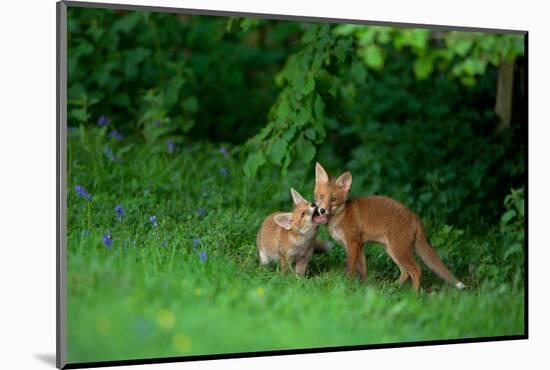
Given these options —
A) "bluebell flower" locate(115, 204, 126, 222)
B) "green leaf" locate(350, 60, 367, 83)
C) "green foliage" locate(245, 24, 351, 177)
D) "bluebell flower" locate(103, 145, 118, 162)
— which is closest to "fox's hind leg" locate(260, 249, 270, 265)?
"green foliage" locate(245, 24, 351, 177)

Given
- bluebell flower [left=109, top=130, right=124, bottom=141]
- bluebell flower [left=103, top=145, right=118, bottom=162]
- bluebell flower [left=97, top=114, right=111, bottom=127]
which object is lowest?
bluebell flower [left=103, top=145, right=118, bottom=162]

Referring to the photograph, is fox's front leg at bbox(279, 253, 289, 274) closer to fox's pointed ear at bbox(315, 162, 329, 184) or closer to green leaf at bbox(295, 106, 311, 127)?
fox's pointed ear at bbox(315, 162, 329, 184)

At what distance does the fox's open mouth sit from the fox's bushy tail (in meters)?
0.71

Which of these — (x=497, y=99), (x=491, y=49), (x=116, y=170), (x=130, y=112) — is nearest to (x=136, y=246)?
(x=116, y=170)

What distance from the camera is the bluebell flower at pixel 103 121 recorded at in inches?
361

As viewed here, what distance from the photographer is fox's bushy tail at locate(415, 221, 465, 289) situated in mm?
7012

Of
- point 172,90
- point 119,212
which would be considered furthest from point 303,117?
point 172,90

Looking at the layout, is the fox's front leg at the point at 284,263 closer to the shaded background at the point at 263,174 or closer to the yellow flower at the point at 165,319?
the shaded background at the point at 263,174

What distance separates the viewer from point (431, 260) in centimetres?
702

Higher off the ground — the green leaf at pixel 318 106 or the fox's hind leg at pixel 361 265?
the green leaf at pixel 318 106

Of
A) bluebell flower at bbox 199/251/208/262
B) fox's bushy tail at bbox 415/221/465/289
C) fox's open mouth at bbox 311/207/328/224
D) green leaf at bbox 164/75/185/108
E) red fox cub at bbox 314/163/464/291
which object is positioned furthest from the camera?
green leaf at bbox 164/75/185/108

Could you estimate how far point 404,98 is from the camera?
10242 millimetres

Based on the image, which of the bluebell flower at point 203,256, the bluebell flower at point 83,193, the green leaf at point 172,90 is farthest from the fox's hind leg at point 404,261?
the green leaf at point 172,90

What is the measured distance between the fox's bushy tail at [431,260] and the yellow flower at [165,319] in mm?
2005
